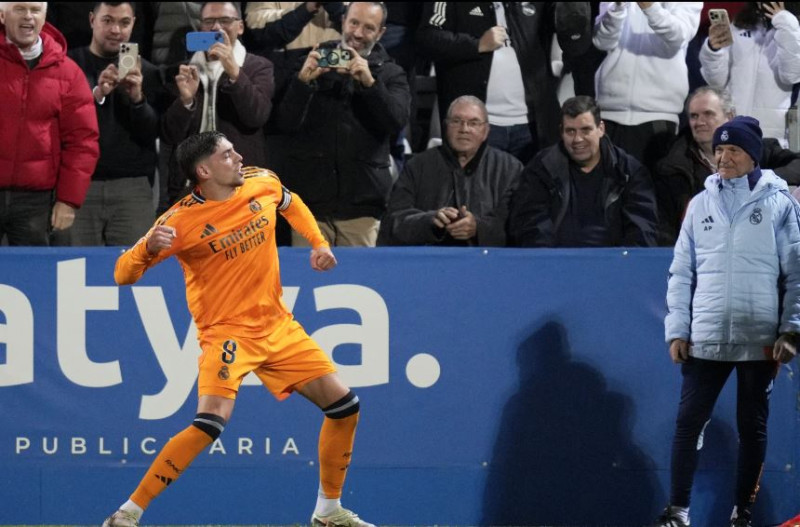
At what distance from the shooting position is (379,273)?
7.23m

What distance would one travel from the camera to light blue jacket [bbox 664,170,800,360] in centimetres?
638

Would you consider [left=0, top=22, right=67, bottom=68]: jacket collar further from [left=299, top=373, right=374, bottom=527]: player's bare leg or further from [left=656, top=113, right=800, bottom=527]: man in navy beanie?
[left=656, top=113, right=800, bottom=527]: man in navy beanie

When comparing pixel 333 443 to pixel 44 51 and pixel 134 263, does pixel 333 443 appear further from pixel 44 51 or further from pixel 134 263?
pixel 44 51

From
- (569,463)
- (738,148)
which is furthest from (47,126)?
(738,148)

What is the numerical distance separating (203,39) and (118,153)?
0.93m

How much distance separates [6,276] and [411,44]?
362 centimetres

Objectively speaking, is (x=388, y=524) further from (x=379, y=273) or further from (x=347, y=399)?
(x=379, y=273)

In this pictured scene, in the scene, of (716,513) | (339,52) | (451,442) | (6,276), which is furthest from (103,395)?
(716,513)

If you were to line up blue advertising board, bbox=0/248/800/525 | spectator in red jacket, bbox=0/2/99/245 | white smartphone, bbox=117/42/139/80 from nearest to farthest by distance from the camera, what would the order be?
blue advertising board, bbox=0/248/800/525, spectator in red jacket, bbox=0/2/99/245, white smartphone, bbox=117/42/139/80

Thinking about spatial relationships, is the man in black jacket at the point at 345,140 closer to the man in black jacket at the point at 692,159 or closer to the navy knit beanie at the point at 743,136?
the man in black jacket at the point at 692,159

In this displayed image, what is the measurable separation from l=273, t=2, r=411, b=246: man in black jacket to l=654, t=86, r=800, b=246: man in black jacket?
5.78 feet

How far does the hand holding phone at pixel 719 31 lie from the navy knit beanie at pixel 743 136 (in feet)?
7.32

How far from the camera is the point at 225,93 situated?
8250mm

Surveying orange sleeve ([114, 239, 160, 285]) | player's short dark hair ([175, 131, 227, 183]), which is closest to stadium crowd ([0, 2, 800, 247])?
player's short dark hair ([175, 131, 227, 183])
